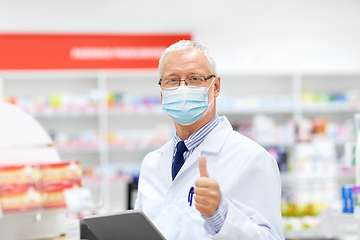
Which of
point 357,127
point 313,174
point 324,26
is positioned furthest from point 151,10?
point 357,127

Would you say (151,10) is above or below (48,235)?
above

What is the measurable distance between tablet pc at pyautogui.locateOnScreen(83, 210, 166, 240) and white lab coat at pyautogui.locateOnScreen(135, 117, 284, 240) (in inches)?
8.5

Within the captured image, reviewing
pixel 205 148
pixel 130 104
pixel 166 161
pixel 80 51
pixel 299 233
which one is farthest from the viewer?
pixel 80 51

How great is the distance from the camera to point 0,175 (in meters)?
1.50

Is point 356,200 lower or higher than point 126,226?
lower

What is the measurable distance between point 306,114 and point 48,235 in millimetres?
5669

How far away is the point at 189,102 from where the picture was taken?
1848mm

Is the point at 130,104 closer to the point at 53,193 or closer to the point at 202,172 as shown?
the point at 53,193

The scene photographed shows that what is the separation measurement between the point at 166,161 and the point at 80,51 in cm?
477

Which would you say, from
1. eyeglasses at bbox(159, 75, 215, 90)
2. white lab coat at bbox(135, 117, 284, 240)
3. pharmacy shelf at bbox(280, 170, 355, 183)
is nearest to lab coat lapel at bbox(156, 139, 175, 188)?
white lab coat at bbox(135, 117, 284, 240)

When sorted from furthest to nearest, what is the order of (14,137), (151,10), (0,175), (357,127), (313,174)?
(151,10), (313,174), (357,127), (14,137), (0,175)

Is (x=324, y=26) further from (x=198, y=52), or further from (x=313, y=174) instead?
(x=198, y=52)

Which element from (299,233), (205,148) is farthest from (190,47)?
(299,233)

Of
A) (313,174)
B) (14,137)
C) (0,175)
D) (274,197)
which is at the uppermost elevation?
(14,137)
